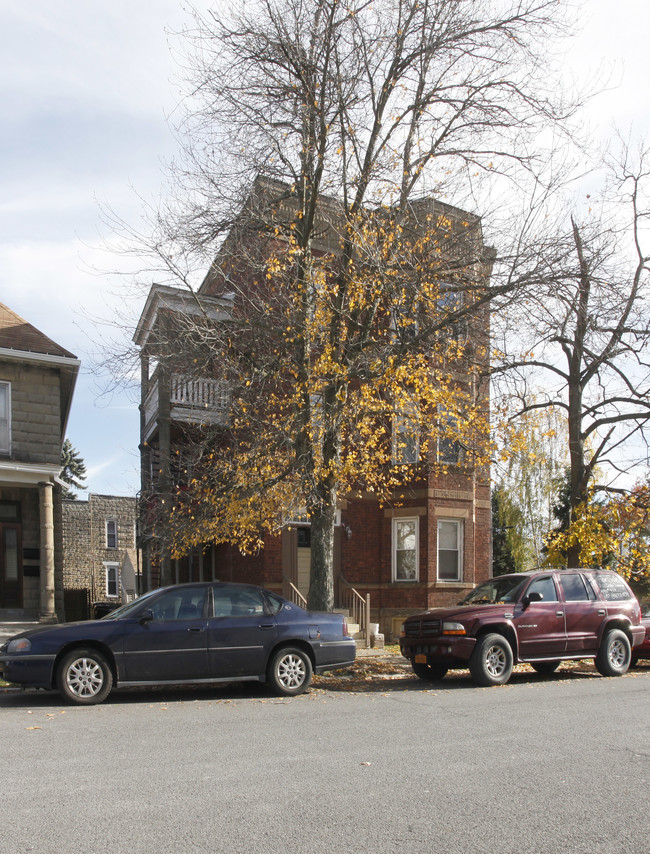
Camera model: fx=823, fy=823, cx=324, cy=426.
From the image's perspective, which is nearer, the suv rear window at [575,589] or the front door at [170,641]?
the front door at [170,641]

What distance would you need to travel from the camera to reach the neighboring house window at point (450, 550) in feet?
73.4

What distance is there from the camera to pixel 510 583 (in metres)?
13.5

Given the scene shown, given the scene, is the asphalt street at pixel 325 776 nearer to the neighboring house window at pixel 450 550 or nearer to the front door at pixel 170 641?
the front door at pixel 170 641

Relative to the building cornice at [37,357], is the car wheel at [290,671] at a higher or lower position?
lower

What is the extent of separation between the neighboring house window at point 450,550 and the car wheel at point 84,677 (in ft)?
44.6

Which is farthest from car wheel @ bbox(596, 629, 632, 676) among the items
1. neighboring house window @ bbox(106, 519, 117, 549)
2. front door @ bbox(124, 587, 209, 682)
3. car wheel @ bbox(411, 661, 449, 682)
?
neighboring house window @ bbox(106, 519, 117, 549)

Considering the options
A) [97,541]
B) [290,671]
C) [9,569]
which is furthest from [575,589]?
[97,541]

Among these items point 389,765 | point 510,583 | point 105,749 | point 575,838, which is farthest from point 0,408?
point 575,838

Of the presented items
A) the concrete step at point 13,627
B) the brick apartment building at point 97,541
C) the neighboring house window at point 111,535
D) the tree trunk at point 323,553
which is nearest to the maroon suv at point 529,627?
the tree trunk at point 323,553

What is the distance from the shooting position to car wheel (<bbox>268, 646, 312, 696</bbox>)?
431 inches

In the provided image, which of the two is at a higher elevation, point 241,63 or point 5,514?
point 241,63

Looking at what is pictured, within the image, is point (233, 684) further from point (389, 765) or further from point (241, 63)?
point (241, 63)

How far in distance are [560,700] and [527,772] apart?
4.38 metres

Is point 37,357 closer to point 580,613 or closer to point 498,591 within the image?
point 498,591
